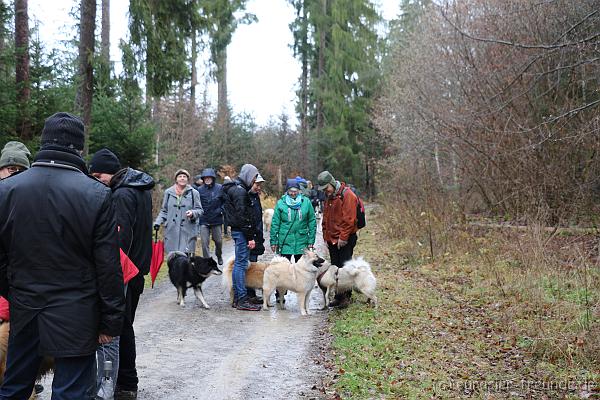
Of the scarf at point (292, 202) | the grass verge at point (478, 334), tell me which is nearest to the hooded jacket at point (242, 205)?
the scarf at point (292, 202)

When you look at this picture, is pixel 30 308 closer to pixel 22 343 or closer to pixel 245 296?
pixel 22 343

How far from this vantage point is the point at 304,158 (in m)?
39.7

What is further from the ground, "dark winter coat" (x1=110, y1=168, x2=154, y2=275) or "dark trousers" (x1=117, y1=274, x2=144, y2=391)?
"dark winter coat" (x1=110, y1=168, x2=154, y2=275)

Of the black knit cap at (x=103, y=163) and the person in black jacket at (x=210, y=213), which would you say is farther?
the person in black jacket at (x=210, y=213)

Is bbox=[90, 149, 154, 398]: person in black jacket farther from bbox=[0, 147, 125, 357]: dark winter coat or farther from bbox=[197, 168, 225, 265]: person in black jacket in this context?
bbox=[197, 168, 225, 265]: person in black jacket

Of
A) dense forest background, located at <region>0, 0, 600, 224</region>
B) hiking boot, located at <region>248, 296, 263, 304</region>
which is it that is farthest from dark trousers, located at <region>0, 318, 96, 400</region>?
dense forest background, located at <region>0, 0, 600, 224</region>

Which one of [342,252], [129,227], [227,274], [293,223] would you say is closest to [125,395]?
[129,227]

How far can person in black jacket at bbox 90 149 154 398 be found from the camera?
4.94m

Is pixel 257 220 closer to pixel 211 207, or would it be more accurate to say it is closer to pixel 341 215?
pixel 341 215

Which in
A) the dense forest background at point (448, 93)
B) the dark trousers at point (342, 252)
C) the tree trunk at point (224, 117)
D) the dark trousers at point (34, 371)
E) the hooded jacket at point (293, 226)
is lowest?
the dark trousers at point (34, 371)

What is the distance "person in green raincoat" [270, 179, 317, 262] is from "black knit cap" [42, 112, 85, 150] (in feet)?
20.1

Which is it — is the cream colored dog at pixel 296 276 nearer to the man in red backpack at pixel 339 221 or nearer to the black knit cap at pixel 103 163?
the man in red backpack at pixel 339 221

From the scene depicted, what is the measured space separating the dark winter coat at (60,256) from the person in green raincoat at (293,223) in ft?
20.6

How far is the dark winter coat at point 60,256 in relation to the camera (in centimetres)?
321
